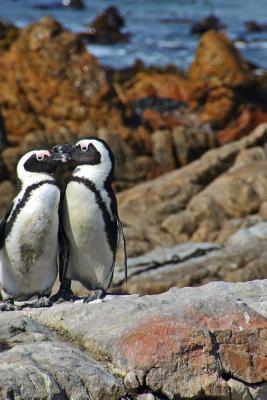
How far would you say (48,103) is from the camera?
22.0 meters

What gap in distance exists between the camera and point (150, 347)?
23.0 ft

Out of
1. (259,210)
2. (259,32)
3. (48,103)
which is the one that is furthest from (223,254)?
(259,32)

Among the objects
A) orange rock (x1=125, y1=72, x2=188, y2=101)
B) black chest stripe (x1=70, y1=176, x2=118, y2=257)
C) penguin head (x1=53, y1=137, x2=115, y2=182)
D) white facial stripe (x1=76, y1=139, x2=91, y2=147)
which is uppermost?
white facial stripe (x1=76, y1=139, x2=91, y2=147)

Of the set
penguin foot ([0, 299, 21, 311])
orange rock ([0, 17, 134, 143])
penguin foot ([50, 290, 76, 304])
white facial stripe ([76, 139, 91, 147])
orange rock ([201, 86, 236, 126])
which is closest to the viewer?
penguin foot ([0, 299, 21, 311])

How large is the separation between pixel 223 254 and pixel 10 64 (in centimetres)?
874

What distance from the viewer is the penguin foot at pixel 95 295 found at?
8152mm

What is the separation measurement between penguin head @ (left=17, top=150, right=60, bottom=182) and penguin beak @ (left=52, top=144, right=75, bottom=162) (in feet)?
0.12

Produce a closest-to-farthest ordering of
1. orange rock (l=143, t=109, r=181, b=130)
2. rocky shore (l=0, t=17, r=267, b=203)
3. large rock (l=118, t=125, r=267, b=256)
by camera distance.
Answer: large rock (l=118, t=125, r=267, b=256) < rocky shore (l=0, t=17, r=267, b=203) < orange rock (l=143, t=109, r=181, b=130)

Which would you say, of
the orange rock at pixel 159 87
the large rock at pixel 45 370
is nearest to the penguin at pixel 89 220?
the large rock at pixel 45 370

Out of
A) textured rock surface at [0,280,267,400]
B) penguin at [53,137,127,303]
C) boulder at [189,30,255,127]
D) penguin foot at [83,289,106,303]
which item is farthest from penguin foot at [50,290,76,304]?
boulder at [189,30,255,127]

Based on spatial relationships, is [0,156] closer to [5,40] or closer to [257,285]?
[5,40]

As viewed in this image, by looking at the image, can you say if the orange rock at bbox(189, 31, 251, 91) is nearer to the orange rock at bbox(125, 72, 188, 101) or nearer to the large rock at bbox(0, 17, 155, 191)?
the orange rock at bbox(125, 72, 188, 101)

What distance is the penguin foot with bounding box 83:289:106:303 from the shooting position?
8152mm

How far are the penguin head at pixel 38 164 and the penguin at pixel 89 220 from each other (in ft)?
0.41
